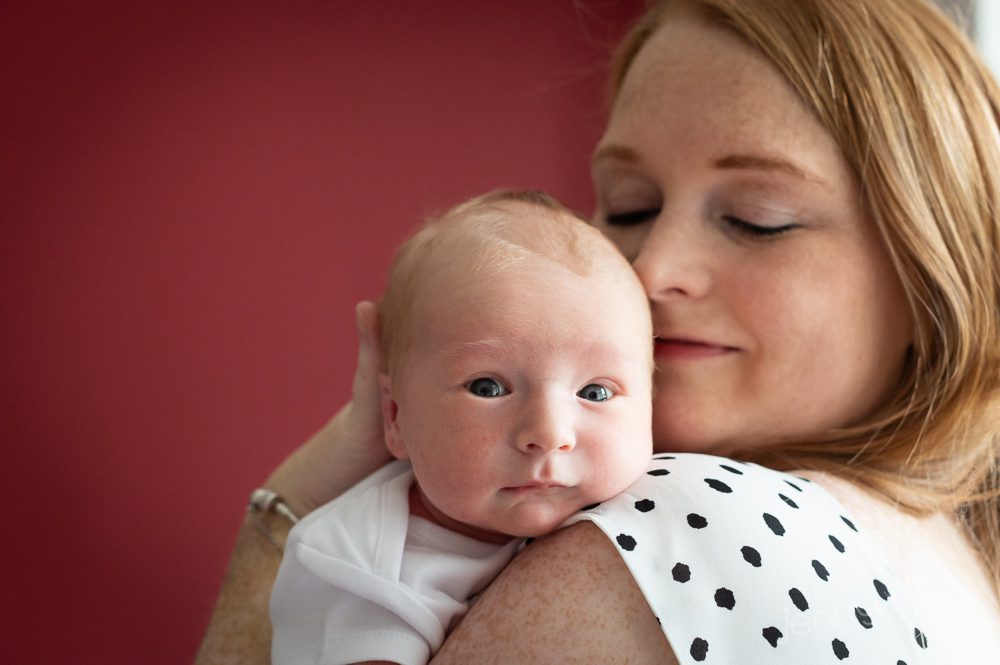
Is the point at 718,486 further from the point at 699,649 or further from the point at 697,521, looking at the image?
the point at 699,649

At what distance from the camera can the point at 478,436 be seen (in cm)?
103

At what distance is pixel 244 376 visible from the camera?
302 cm

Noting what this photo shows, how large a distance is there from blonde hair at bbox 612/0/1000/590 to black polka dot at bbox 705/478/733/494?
1.19 ft

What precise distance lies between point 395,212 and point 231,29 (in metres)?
0.74

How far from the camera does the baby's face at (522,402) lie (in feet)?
3.38

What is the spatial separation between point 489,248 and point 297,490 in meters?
0.58

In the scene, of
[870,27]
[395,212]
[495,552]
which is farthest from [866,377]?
[395,212]

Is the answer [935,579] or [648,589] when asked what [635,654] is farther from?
[935,579]

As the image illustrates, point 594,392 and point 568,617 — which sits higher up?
point 594,392

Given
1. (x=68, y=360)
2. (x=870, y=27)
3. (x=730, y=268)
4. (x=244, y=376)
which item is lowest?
(x=244, y=376)

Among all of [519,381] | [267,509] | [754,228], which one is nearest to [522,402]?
[519,381]

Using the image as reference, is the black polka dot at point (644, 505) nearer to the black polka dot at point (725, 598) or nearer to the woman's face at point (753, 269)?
the black polka dot at point (725, 598)

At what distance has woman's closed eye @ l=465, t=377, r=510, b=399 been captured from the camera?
1.05 meters

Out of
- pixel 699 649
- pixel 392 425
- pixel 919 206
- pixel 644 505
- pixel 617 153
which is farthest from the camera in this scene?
pixel 617 153
